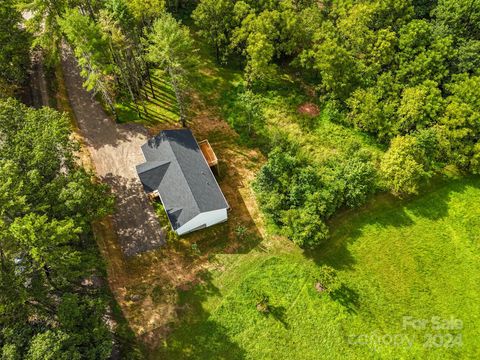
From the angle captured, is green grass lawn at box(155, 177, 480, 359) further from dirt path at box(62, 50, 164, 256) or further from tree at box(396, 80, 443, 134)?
tree at box(396, 80, 443, 134)

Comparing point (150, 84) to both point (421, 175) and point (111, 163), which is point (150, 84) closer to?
point (111, 163)

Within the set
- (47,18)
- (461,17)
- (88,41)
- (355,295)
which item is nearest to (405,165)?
(355,295)

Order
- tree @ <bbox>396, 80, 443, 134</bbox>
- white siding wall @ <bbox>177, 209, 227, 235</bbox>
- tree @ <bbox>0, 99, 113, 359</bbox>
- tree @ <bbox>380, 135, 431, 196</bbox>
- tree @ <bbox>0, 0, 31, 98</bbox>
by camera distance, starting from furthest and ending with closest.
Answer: tree @ <bbox>396, 80, 443, 134</bbox>
tree @ <bbox>0, 0, 31, 98</bbox>
tree @ <bbox>380, 135, 431, 196</bbox>
white siding wall @ <bbox>177, 209, 227, 235</bbox>
tree @ <bbox>0, 99, 113, 359</bbox>

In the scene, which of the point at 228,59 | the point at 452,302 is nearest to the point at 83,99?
the point at 228,59

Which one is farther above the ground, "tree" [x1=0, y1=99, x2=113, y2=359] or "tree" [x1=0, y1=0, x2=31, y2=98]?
"tree" [x1=0, y1=0, x2=31, y2=98]

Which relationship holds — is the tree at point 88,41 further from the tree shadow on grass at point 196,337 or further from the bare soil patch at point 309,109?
the tree shadow on grass at point 196,337

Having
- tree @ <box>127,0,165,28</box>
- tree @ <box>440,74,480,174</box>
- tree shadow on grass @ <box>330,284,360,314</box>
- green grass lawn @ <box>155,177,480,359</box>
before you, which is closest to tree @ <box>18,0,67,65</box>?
tree @ <box>127,0,165,28</box>
